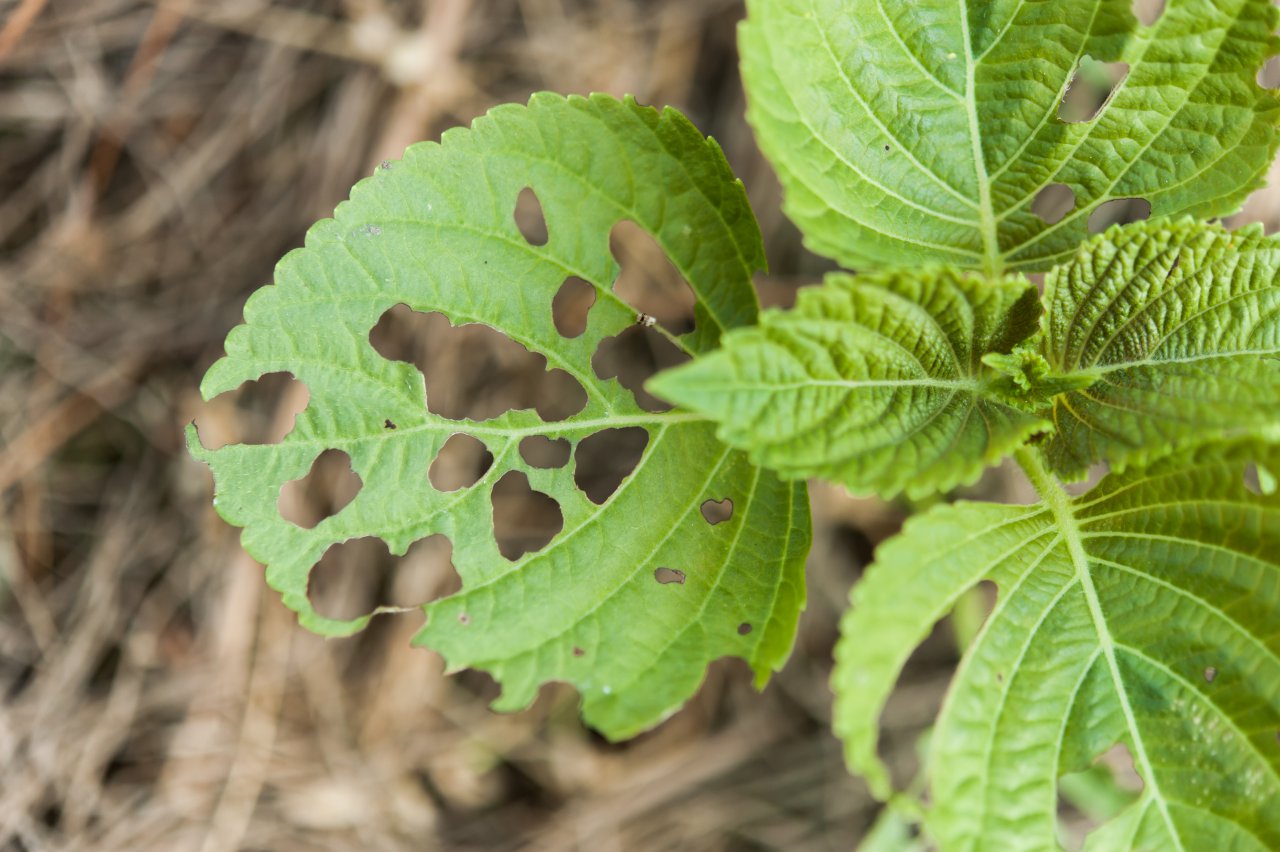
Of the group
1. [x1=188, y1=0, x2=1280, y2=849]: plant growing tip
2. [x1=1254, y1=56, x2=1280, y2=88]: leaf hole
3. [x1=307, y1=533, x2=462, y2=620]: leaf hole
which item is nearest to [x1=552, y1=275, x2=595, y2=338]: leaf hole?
[x1=307, y1=533, x2=462, y2=620]: leaf hole

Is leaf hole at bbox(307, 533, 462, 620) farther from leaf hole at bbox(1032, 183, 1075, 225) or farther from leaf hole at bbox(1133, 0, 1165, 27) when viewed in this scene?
leaf hole at bbox(1133, 0, 1165, 27)

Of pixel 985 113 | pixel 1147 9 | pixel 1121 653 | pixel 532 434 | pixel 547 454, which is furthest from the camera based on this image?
pixel 547 454

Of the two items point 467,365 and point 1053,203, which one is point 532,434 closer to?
point 467,365

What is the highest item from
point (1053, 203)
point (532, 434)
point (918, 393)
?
point (918, 393)

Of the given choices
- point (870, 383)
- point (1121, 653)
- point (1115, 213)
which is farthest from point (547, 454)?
point (1121, 653)

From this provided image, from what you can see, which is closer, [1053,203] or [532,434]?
[532,434]

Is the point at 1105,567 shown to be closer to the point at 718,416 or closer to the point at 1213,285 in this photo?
the point at 1213,285

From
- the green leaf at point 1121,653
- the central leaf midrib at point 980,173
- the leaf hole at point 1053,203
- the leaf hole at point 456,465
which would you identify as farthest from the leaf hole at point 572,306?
the green leaf at point 1121,653
